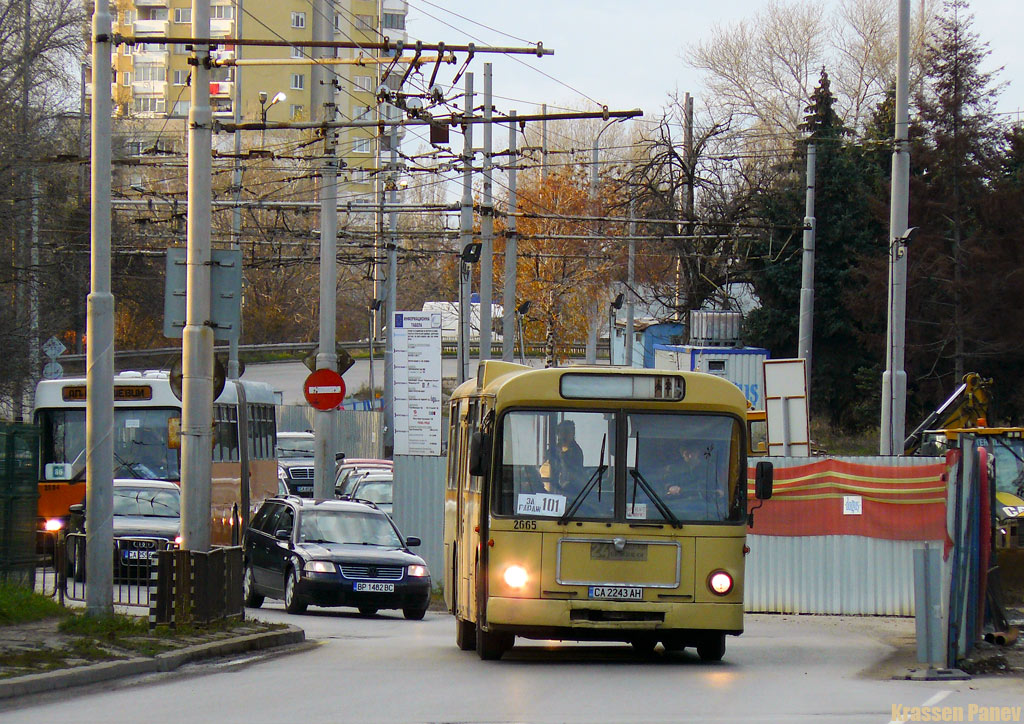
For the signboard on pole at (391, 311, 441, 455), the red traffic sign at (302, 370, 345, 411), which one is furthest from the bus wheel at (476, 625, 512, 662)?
the signboard on pole at (391, 311, 441, 455)

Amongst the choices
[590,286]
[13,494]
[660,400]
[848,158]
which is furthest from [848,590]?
[590,286]

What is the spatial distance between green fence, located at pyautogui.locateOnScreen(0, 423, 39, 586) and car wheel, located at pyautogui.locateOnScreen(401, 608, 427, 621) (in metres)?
6.05

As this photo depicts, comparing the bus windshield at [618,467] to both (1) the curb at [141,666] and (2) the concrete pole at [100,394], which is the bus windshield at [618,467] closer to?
(1) the curb at [141,666]

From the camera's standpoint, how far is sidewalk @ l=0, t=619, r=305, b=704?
11258mm

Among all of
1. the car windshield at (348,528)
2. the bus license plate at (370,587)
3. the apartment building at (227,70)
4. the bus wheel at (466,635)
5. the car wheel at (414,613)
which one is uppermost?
the apartment building at (227,70)

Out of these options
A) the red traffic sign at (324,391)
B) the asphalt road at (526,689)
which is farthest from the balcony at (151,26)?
the asphalt road at (526,689)

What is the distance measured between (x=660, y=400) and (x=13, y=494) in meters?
7.04

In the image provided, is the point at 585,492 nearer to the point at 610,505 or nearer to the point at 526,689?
the point at 610,505

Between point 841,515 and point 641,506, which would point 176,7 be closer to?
point 841,515

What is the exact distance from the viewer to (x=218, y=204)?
1184 inches

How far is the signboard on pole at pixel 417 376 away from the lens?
29.2 m

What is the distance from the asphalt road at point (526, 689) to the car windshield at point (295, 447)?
30351 mm

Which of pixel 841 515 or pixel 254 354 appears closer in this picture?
pixel 841 515

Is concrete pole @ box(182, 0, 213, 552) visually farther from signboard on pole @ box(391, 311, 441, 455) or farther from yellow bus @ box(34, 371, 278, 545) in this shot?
signboard on pole @ box(391, 311, 441, 455)
